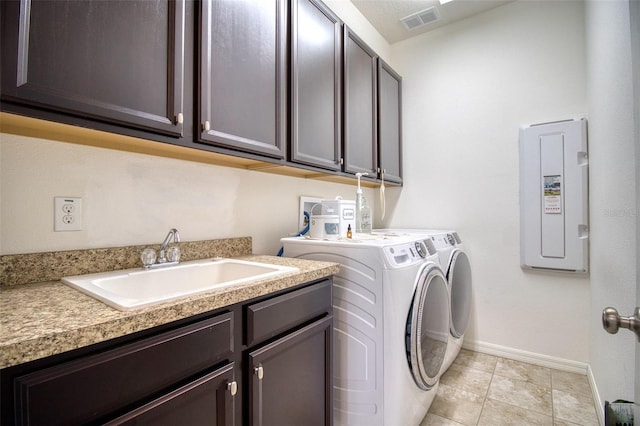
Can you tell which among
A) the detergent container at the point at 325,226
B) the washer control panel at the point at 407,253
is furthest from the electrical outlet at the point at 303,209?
the washer control panel at the point at 407,253

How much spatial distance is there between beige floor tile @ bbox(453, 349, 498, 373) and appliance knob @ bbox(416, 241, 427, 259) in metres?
1.24

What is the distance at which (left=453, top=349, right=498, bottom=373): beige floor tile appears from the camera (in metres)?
2.29

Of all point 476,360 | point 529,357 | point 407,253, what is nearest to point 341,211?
point 407,253

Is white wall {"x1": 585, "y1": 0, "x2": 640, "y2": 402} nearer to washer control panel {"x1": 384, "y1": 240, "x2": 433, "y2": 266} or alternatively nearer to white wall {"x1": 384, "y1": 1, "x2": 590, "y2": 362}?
white wall {"x1": 384, "y1": 1, "x2": 590, "y2": 362}

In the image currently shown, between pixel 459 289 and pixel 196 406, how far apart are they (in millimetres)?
2028

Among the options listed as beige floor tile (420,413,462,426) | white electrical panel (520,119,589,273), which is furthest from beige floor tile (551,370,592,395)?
beige floor tile (420,413,462,426)

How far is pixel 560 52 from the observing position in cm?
226

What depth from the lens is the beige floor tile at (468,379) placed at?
79.0 inches

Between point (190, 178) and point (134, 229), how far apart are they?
345mm

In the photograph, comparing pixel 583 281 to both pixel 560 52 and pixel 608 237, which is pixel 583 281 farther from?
pixel 560 52

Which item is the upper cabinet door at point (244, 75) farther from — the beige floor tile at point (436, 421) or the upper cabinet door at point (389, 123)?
the beige floor tile at point (436, 421)

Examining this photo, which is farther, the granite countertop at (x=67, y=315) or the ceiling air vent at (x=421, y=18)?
the ceiling air vent at (x=421, y=18)

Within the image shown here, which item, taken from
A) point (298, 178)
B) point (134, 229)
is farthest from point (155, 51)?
point (298, 178)

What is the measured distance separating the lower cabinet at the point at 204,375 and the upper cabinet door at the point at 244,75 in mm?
696
